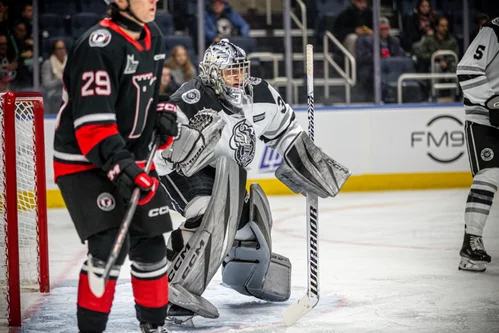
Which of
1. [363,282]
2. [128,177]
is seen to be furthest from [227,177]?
[363,282]

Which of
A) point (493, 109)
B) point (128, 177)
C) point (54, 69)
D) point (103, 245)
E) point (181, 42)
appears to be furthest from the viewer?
point (181, 42)

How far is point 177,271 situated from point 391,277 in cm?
139

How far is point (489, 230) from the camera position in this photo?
237 inches

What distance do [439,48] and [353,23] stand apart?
0.84 m

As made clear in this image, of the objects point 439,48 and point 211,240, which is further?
point 439,48

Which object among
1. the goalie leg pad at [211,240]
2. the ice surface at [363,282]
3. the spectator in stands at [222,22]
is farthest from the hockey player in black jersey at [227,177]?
the spectator in stands at [222,22]

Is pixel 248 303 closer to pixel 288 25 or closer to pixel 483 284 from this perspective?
pixel 483 284

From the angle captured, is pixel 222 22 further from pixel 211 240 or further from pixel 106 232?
pixel 106 232

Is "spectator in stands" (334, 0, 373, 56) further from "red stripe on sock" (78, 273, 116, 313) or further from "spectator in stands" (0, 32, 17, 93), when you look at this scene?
"red stripe on sock" (78, 273, 116, 313)

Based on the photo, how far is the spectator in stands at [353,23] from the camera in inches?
334

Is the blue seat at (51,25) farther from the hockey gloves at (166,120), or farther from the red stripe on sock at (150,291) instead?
the red stripe on sock at (150,291)

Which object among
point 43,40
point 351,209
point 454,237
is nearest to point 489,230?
point 454,237

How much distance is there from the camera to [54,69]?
7.97m

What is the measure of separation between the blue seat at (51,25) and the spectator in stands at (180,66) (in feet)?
3.18
